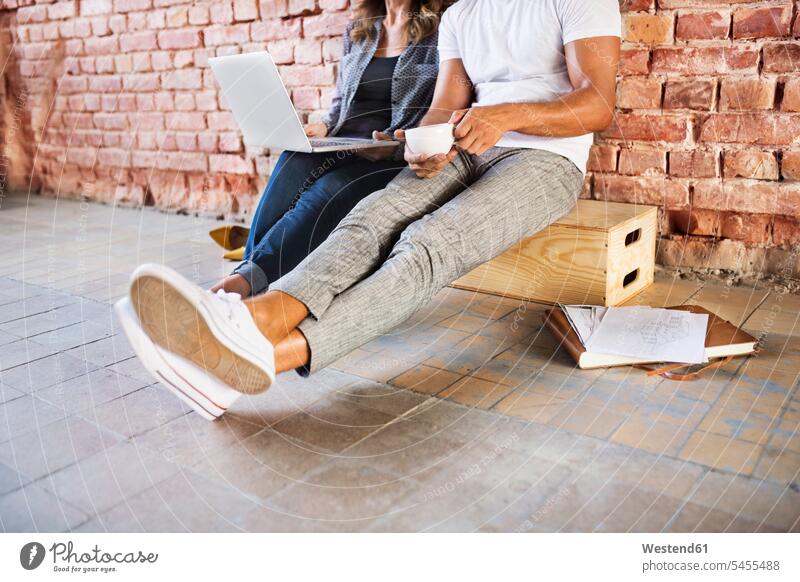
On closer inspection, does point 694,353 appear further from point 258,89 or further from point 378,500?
point 258,89

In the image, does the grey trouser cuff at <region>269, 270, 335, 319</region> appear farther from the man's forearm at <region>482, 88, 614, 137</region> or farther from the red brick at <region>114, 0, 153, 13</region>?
the red brick at <region>114, 0, 153, 13</region>

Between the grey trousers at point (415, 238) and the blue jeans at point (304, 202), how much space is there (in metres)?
0.23

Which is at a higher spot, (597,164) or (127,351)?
(597,164)

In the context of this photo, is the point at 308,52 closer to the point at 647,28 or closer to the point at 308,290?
the point at 647,28

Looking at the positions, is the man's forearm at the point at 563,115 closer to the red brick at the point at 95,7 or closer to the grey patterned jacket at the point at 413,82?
the grey patterned jacket at the point at 413,82

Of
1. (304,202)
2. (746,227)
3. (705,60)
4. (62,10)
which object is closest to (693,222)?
(746,227)

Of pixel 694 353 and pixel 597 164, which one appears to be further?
pixel 597 164

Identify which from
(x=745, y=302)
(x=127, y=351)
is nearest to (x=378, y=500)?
(x=127, y=351)

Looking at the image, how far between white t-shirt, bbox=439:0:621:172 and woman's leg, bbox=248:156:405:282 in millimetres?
244

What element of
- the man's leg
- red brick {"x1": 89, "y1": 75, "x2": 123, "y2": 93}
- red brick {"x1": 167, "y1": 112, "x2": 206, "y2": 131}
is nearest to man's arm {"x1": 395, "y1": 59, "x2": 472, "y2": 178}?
the man's leg

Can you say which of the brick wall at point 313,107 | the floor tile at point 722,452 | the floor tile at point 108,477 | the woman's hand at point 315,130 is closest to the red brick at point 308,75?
the brick wall at point 313,107

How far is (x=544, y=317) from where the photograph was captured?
1337 millimetres

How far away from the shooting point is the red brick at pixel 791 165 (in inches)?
53.7
